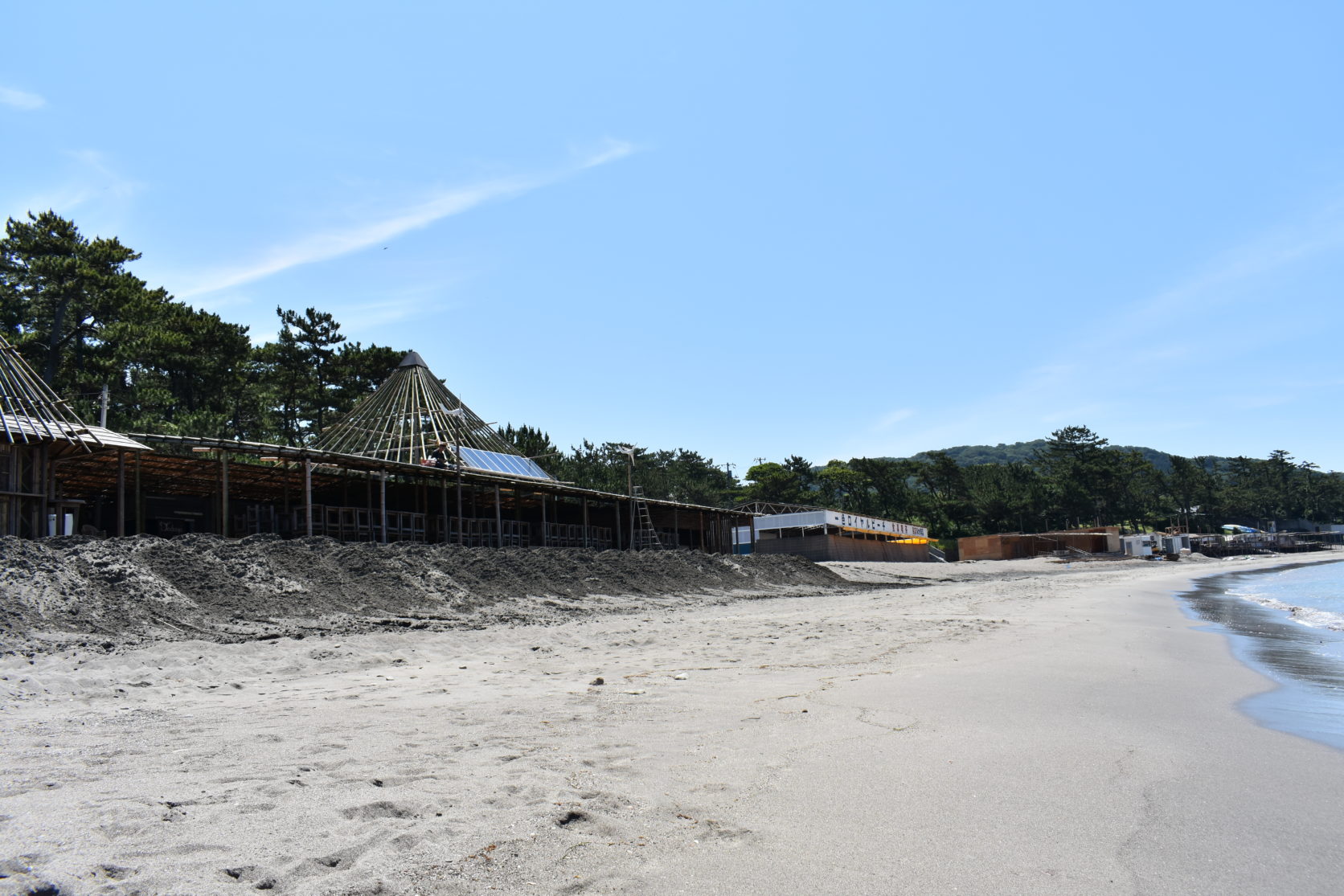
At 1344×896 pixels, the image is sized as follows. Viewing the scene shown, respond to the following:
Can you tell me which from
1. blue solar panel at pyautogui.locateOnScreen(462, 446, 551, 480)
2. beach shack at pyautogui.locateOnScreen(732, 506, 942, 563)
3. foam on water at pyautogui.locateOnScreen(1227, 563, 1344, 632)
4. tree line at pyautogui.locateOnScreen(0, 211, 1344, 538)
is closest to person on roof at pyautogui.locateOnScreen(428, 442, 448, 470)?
blue solar panel at pyautogui.locateOnScreen(462, 446, 551, 480)

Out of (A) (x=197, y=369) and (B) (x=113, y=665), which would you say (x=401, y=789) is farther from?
(A) (x=197, y=369)

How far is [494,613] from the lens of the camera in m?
13.1

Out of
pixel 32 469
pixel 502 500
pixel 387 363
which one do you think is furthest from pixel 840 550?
pixel 32 469

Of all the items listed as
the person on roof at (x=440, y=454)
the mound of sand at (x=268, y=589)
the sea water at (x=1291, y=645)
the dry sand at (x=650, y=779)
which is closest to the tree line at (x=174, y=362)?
the person on roof at (x=440, y=454)

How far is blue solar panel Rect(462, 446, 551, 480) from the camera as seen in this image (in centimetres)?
2732

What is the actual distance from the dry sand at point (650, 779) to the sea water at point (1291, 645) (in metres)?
0.33

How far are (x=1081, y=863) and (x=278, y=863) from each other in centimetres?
271

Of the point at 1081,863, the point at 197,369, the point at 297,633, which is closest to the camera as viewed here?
the point at 1081,863

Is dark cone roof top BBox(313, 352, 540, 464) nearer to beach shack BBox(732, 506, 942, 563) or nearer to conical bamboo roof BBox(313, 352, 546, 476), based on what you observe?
conical bamboo roof BBox(313, 352, 546, 476)

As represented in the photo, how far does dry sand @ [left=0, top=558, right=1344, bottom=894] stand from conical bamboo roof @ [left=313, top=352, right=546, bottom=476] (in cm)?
2380

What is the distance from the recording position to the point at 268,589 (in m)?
11.4

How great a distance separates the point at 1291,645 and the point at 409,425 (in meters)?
29.1

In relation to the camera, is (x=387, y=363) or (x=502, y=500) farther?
(x=387, y=363)

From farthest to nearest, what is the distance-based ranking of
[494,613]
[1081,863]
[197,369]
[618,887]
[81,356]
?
[197,369]
[81,356]
[494,613]
[1081,863]
[618,887]
